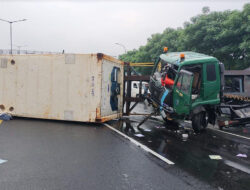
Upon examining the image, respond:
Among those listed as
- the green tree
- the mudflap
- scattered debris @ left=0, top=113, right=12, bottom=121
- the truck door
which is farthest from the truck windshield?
the green tree

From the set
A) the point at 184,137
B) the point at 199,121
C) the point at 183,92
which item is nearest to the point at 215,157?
the point at 184,137

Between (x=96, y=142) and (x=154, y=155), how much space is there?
1721 millimetres

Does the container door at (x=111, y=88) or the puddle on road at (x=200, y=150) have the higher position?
the container door at (x=111, y=88)

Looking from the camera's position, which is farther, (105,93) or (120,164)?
(105,93)

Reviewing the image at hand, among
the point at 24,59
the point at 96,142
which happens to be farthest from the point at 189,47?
the point at 96,142

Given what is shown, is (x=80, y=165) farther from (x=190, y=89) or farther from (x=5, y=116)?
(x=5, y=116)

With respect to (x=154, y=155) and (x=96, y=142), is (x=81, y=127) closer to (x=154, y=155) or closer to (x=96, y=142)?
(x=96, y=142)

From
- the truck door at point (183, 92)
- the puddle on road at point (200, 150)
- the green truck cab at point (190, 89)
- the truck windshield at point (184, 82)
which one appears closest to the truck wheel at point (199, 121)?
the green truck cab at point (190, 89)

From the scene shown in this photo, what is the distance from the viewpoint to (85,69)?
340 inches

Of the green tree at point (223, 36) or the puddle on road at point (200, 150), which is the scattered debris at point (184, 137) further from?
the green tree at point (223, 36)

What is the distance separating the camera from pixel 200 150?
6035 mm

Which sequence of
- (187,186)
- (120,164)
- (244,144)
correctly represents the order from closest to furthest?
1. (187,186)
2. (120,164)
3. (244,144)

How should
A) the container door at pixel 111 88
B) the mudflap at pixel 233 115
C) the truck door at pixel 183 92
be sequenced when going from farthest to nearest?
the container door at pixel 111 88 → the mudflap at pixel 233 115 → the truck door at pixel 183 92

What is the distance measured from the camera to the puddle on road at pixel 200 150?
14.3 feet
